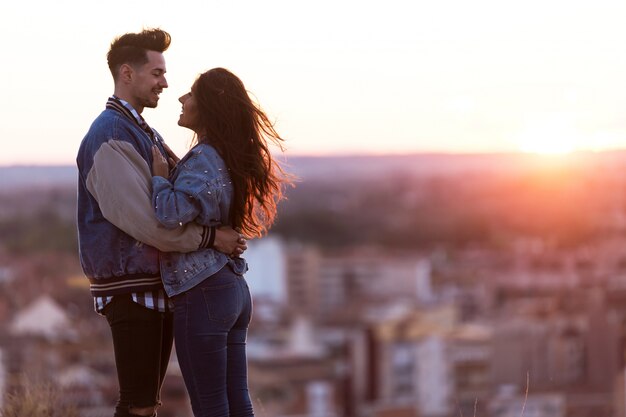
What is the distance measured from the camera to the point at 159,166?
7.09 feet

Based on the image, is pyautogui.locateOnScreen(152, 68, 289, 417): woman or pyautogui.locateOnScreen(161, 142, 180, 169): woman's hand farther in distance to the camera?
pyautogui.locateOnScreen(161, 142, 180, 169): woman's hand

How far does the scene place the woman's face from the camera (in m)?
2.17

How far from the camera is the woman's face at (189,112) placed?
85.4 inches

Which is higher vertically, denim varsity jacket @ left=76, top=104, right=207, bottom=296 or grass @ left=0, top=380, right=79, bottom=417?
denim varsity jacket @ left=76, top=104, right=207, bottom=296

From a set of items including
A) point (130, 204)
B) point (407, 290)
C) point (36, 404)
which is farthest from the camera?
point (407, 290)

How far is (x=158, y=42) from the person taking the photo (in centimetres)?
221

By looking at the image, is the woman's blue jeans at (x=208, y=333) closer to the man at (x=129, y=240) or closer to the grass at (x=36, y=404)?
the man at (x=129, y=240)

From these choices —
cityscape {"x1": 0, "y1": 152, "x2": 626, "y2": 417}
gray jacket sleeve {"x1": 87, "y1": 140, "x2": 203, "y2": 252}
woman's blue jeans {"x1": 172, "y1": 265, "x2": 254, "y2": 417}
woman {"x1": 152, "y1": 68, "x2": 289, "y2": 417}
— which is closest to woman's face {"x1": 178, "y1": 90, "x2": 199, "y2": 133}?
woman {"x1": 152, "y1": 68, "x2": 289, "y2": 417}

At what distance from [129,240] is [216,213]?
135mm

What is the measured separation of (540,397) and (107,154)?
105 feet

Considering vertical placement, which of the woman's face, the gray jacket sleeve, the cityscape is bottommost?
the cityscape

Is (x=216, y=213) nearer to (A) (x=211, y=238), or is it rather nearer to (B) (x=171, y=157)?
(A) (x=211, y=238)

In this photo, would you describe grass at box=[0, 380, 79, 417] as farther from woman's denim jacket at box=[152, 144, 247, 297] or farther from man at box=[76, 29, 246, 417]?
woman's denim jacket at box=[152, 144, 247, 297]

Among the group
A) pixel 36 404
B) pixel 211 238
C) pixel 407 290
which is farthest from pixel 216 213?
pixel 407 290
